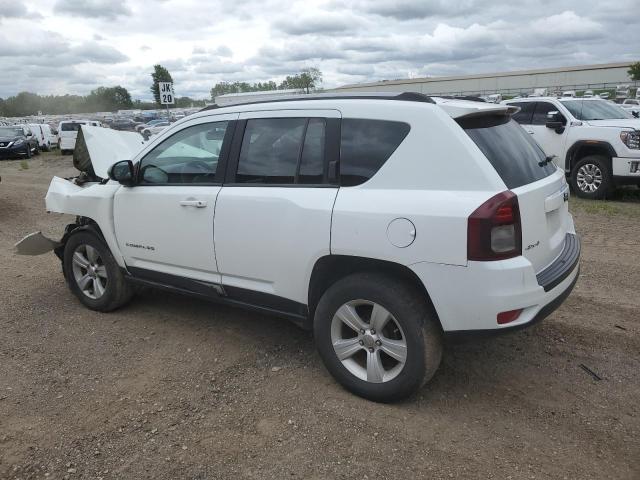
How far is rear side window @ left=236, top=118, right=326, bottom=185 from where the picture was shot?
3.42 metres

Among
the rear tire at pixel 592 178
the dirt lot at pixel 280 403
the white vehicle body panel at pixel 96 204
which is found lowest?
the dirt lot at pixel 280 403

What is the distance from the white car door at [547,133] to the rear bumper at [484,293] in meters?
8.26

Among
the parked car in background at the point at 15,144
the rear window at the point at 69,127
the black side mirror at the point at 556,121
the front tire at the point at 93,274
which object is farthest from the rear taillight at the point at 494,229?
the rear window at the point at 69,127

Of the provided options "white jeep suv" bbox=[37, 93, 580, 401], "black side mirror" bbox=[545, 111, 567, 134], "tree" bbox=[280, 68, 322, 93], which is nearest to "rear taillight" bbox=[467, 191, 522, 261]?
"white jeep suv" bbox=[37, 93, 580, 401]

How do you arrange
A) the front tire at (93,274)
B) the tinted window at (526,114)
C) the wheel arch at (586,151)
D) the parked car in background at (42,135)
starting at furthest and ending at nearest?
1. the parked car in background at (42,135)
2. the tinted window at (526,114)
3. the wheel arch at (586,151)
4. the front tire at (93,274)

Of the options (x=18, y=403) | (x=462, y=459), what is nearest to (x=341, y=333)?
(x=462, y=459)

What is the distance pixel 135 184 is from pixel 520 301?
310 cm

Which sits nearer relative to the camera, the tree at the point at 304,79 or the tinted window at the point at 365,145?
the tinted window at the point at 365,145

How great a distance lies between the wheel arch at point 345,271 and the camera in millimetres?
3062

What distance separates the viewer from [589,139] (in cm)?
988

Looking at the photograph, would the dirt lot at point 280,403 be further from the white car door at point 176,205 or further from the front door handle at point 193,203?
the front door handle at point 193,203

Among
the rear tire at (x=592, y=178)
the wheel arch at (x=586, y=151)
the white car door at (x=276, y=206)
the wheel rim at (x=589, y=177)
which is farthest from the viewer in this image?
the wheel rim at (x=589, y=177)

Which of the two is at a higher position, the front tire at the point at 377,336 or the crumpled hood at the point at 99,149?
the crumpled hood at the point at 99,149

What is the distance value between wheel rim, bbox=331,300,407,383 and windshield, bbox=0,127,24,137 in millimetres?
27202
